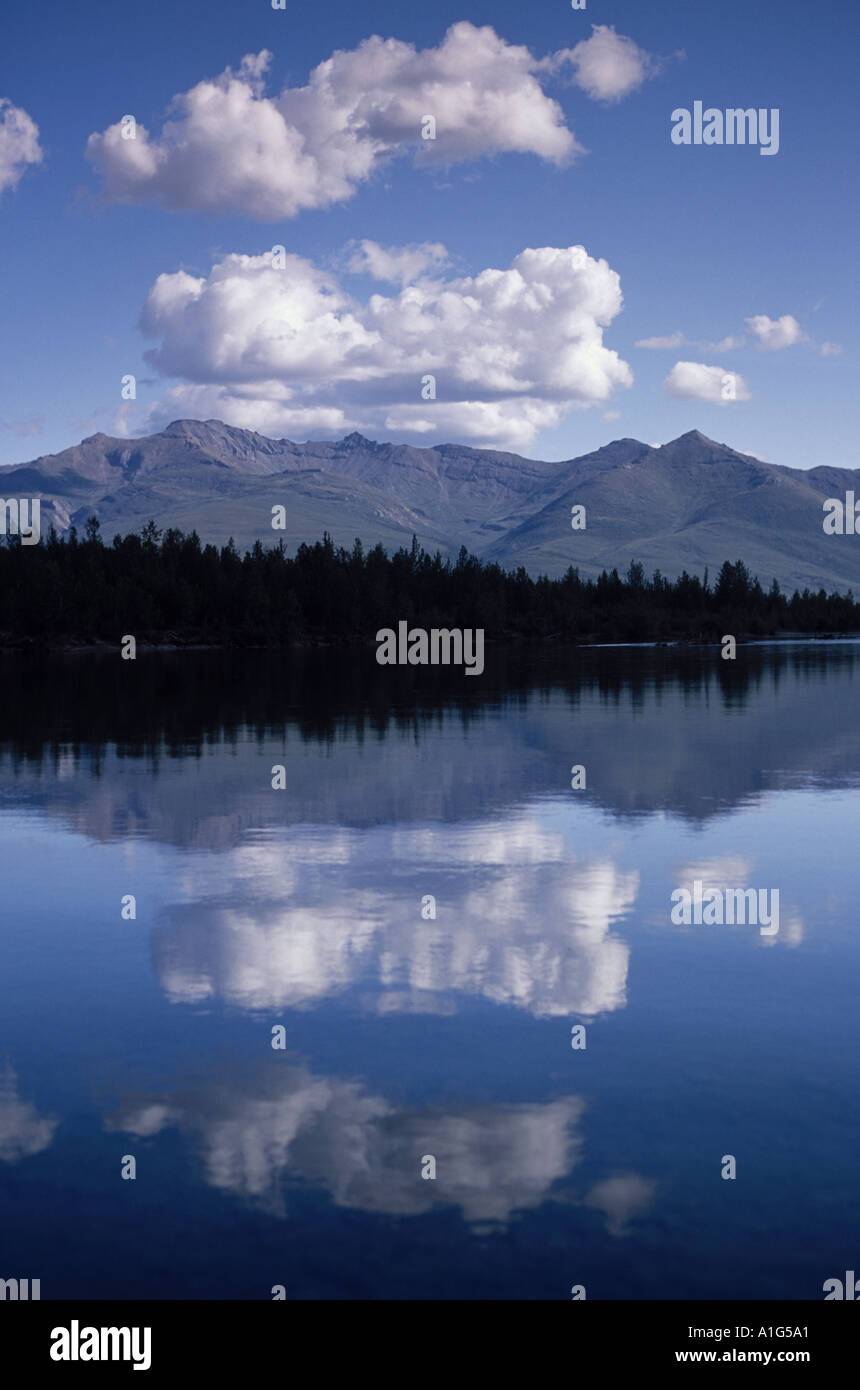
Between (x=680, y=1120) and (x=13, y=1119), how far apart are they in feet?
20.7

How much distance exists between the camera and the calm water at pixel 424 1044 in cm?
975

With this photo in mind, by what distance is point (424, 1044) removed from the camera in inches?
559

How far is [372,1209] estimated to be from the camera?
33.8 feet

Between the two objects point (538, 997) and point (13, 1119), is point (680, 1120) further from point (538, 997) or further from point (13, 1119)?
point (13, 1119)

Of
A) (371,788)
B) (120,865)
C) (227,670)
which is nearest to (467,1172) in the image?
(120,865)

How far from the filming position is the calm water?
9.75 metres

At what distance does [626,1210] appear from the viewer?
10.2m

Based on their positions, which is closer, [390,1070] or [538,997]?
[390,1070]

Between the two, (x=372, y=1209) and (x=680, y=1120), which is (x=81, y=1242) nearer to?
(x=372, y=1209)

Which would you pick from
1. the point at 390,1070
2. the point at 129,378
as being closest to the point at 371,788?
the point at 390,1070

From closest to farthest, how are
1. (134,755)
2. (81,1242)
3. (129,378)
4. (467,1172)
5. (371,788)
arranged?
1. (81,1242)
2. (467,1172)
3. (371,788)
4. (134,755)
5. (129,378)

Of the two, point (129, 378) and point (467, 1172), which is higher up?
point (129, 378)

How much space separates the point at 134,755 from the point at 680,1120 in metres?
34.0

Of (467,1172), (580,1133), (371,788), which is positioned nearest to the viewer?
(467,1172)
